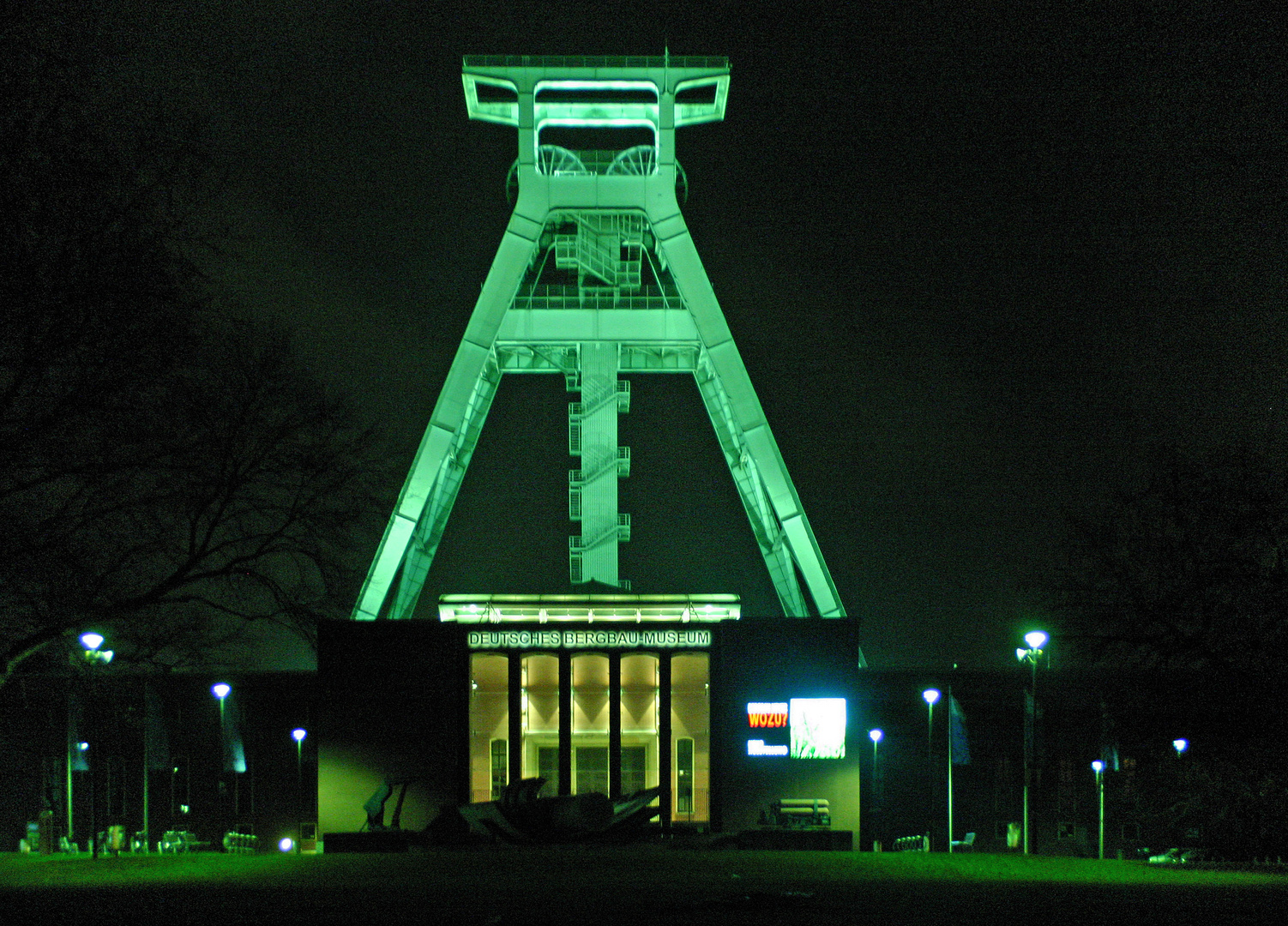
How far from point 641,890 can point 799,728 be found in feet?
90.3

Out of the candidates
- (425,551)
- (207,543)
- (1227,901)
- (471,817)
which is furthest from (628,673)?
(1227,901)

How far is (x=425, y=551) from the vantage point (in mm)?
50562

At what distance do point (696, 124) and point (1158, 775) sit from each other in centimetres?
2623

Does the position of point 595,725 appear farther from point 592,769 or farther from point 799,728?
point 799,728

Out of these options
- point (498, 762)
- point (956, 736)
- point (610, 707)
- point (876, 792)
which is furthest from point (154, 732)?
point (876, 792)

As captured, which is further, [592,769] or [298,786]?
[298,786]

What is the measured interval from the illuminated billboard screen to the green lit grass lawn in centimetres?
1890

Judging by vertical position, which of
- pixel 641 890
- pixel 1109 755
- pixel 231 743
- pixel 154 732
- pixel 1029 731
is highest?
pixel 1029 731

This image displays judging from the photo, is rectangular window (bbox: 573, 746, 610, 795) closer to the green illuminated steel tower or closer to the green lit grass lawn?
the green illuminated steel tower

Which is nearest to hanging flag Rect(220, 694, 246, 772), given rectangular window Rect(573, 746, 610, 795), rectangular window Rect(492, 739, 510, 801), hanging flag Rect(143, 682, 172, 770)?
hanging flag Rect(143, 682, 172, 770)

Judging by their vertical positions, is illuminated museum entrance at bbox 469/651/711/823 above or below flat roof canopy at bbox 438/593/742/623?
below

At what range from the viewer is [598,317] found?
165 ft

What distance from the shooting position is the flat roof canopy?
149 feet

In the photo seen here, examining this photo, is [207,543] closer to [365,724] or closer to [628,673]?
[365,724]
